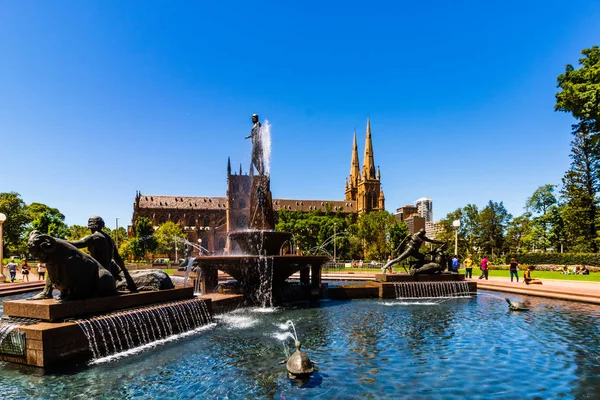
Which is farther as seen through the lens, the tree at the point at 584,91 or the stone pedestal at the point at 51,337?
the tree at the point at 584,91

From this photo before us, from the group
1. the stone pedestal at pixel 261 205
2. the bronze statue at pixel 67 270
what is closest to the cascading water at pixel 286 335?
the bronze statue at pixel 67 270

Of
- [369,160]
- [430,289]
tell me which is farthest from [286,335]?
[369,160]

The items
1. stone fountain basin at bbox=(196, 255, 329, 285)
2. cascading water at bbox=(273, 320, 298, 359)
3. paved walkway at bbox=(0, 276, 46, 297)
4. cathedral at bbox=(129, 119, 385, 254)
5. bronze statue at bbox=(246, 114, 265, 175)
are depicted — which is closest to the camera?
cascading water at bbox=(273, 320, 298, 359)

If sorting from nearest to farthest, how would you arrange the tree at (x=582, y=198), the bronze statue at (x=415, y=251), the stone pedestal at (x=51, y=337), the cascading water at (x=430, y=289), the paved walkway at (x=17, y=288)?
the stone pedestal at (x=51, y=337)
the cascading water at (x=430, y=289)
the bronze statue at (x=415, y=251)
the paved walkway at (x=17, y=288)
the tree at (x=582, y=198)

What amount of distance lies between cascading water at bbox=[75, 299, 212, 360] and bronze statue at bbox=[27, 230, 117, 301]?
794 millimetres

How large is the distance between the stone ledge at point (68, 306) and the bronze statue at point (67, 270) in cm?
26

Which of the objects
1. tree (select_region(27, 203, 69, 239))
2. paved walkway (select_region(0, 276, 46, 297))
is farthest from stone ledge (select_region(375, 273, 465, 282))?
tree (select_region(27, 203, 69, 239))

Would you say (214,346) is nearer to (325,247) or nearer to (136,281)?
(136,281)

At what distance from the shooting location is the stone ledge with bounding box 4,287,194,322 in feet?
25.9

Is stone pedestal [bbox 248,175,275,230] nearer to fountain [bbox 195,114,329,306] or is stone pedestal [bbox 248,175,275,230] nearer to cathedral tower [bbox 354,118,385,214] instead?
fountain [bbox 195,114,329,306]

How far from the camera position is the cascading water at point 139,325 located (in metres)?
8.28

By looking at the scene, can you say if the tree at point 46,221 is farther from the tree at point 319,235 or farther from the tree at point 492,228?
the tree at point 492,228

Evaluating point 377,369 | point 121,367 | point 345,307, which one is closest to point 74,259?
point 121,367

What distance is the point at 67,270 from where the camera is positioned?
839 centimetres
